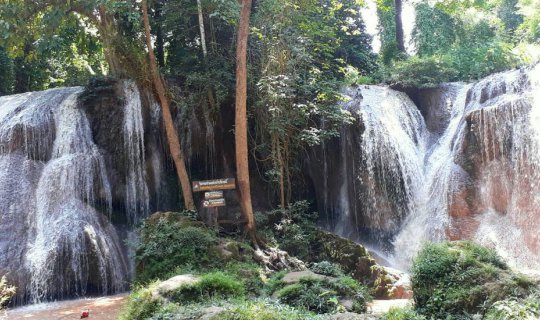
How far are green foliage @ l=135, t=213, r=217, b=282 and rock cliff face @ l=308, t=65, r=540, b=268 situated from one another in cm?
568

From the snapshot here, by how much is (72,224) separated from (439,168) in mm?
9860

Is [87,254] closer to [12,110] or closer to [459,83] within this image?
[12,110]

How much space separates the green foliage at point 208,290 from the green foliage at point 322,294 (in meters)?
0.85

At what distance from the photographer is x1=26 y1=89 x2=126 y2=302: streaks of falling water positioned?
34.9 feet

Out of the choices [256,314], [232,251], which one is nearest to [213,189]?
[232,251]

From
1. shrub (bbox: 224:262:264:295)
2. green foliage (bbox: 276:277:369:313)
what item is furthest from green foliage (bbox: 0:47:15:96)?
green foliage (bbox: 276:277:369:313)

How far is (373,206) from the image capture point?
1412 centimetres

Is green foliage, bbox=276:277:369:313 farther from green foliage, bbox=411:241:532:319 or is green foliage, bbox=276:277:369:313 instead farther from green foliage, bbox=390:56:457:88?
green foliage, bbox=390:56:457:88

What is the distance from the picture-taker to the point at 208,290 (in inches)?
279

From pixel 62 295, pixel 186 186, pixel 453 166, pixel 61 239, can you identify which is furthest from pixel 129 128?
pixel 453 166

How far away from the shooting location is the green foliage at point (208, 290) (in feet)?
22.1

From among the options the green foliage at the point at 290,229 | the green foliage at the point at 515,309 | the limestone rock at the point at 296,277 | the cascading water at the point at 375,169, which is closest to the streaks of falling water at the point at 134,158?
the green foliage at the point at 290,229

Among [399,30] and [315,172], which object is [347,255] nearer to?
[315,172]

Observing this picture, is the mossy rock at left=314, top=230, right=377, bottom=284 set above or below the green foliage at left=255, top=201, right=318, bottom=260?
below
